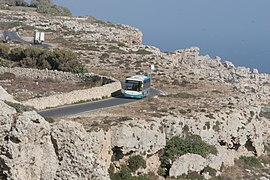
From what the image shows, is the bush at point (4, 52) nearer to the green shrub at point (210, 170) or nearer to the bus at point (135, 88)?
the bus at point (135, 88)

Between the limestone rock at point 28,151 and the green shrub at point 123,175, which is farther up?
the limestone rock at point 28,151

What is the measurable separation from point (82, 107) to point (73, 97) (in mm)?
1645

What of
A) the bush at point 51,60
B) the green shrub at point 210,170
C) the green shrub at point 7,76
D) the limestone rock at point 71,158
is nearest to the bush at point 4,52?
the bush at point 51,60

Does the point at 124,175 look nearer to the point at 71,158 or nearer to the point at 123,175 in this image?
the point at 123,175

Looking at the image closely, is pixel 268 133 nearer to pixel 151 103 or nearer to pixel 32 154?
pixel 151 103

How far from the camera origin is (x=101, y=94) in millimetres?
39656

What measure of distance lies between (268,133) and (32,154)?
3049 cm

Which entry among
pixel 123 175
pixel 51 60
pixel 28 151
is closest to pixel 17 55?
pixel 51 60

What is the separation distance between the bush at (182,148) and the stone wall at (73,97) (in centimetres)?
782

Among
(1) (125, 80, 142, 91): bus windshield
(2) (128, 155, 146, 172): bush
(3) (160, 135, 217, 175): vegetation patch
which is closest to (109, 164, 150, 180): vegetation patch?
(2) (128, 155, 146, 172): bush

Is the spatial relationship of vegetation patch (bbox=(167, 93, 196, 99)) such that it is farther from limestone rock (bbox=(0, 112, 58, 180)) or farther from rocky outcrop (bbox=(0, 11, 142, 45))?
rocky outcrop (bbox=(0, 11, 142, 45))

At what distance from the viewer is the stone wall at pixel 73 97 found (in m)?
32.9

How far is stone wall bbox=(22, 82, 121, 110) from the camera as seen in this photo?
108ft

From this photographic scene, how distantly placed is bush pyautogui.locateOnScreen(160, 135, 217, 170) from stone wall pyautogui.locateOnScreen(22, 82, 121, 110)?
25.7 ft
